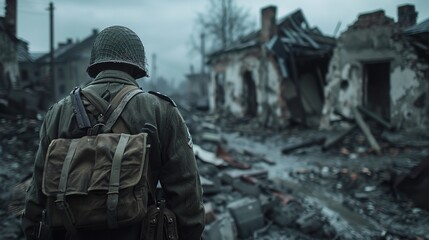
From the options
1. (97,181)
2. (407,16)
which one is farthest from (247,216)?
(407,16)

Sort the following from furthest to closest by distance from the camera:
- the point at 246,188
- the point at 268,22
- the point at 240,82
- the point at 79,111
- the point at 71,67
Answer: the point at 71,67, the point at 240,82, the point at 268,22, the point at 246,188, the point at 79,111

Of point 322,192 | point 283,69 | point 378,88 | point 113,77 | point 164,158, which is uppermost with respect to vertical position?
point 283,69

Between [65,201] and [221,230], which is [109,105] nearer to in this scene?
[65,201]

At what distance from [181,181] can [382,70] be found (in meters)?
12.2

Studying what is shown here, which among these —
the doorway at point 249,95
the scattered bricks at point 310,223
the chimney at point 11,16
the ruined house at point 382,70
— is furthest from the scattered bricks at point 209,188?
the chimney at point 11,16

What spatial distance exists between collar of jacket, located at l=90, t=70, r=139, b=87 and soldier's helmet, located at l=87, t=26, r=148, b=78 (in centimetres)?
6

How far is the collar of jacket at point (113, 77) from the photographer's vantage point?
179cm

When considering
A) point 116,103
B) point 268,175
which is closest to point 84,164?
point 116,103

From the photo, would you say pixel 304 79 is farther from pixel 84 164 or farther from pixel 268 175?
pixel 84 164

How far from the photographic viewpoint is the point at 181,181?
5.62 ft

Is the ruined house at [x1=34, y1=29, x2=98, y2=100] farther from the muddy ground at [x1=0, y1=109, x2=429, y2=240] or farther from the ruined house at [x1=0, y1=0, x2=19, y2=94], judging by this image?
the muddy ground at [x1=0, y1=109, x2=429, y2=240]

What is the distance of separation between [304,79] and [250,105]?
308cm

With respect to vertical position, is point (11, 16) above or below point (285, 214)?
above

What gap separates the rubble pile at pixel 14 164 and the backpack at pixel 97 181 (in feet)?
10.2
